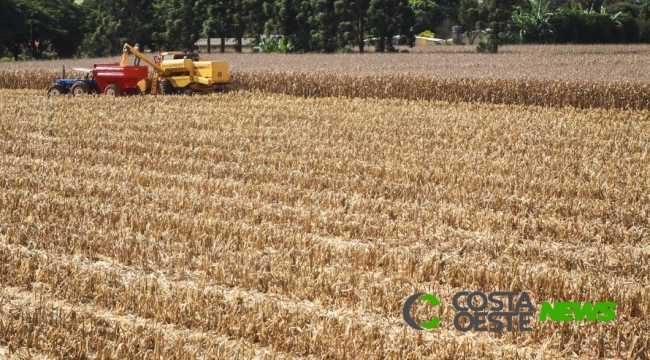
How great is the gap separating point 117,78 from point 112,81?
264mm

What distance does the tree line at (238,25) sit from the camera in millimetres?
49375

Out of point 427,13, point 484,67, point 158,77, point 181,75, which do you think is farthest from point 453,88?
point 427,13

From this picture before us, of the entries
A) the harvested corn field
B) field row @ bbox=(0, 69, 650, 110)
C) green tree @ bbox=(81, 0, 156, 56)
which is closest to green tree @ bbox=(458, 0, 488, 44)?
field row @ bbox=(0, 69, 650, 110)

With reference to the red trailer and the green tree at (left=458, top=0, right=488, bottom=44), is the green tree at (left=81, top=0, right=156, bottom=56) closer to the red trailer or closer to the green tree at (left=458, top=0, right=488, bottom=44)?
the green tree at (left=458, top=0, right=488, bottom=44)

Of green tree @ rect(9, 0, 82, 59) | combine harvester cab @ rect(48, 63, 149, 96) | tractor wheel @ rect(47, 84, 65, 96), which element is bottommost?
tractor wheel @ rect(47, 84, 65, 96)

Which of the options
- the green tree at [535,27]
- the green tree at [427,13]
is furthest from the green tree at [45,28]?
the green tree at [427,13]

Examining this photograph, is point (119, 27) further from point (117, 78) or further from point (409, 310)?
point (409, 310)

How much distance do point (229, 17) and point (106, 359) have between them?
5106cm

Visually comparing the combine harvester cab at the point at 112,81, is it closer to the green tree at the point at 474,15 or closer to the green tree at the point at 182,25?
the green tree at the point at 474,15

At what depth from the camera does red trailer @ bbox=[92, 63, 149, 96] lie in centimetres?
2292

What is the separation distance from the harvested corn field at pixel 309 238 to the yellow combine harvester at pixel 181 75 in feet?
19.1

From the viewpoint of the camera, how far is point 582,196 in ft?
37.7

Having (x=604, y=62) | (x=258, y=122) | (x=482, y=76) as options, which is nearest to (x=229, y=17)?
(x=604, y=62)

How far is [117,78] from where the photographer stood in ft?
75.5
